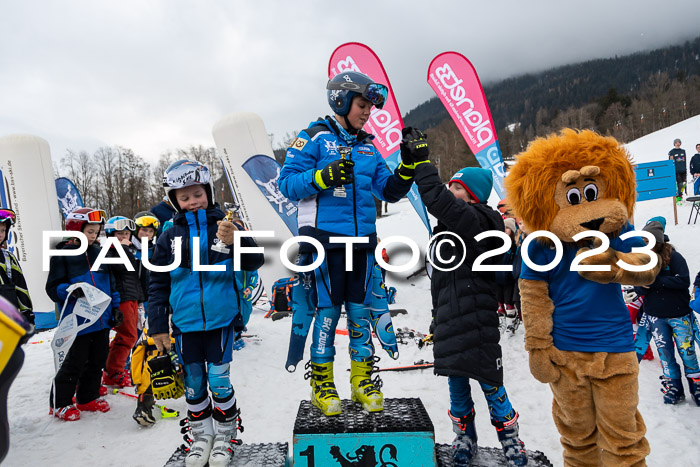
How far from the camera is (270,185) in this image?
901 cm

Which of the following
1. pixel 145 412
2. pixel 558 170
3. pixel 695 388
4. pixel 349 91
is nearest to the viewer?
pixel 558 170

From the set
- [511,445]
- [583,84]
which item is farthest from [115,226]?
[583,84]

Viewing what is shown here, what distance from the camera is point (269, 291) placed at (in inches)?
380

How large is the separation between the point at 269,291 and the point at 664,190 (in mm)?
9992

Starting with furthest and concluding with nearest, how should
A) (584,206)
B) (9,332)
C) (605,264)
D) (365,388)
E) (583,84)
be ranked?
(583,84) < (365,388) < (584,206) < (605,264) < (9,332)

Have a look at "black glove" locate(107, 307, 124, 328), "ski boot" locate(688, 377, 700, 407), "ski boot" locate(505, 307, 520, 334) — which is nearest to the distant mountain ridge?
"ski boot" locate(505, 307, 520, 334)

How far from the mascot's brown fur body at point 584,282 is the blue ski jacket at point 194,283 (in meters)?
1.94

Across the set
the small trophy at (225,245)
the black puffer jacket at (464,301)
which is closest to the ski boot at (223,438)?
the small trophy at (225,245)

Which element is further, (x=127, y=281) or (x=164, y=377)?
(x=127, y=281)

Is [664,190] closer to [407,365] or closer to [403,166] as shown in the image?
[407,365]

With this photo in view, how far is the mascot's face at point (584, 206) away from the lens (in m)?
2.39

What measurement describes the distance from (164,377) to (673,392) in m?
4.98

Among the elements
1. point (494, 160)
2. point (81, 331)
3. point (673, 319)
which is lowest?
point (673, 319)

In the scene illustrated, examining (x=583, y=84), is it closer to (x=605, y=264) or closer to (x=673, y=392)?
(x=673, y=392)
